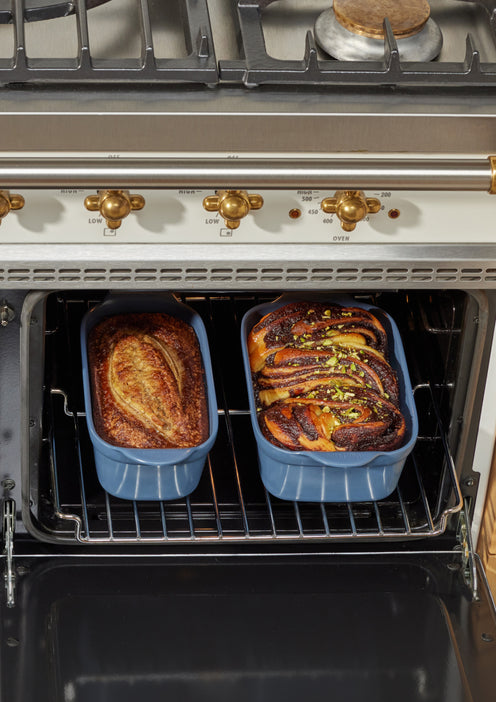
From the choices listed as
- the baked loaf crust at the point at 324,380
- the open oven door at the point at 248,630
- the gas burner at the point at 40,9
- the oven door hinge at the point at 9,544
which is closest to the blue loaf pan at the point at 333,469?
the baked loaf crust at the point at 324,380

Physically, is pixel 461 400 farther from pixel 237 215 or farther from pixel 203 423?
pixel 237 215

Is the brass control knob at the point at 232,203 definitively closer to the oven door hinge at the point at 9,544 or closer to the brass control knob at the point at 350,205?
the brass control knob at the point at 350,205

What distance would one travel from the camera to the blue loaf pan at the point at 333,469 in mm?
1907

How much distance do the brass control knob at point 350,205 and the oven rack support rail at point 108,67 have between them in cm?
26

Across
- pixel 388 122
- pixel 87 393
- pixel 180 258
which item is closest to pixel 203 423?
pixel 87 393

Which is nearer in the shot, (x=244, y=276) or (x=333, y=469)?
(x=244, y=276)

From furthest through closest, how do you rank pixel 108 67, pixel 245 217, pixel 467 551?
pixel 467 551
pixel 245 217
pixel 108 67

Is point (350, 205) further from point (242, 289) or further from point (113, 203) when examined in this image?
point (113, 203)

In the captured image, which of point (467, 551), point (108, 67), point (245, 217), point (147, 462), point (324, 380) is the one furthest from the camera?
point (467, 551)

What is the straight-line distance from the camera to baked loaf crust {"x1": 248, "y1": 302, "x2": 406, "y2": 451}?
6.37 feet

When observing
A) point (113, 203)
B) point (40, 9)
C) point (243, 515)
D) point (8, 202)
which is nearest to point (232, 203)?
point (113, 203)

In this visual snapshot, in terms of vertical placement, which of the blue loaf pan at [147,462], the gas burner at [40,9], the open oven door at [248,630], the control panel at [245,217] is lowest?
the open oven door at [248,630]

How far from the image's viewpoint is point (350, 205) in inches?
68.5

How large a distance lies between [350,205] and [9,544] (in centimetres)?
87
